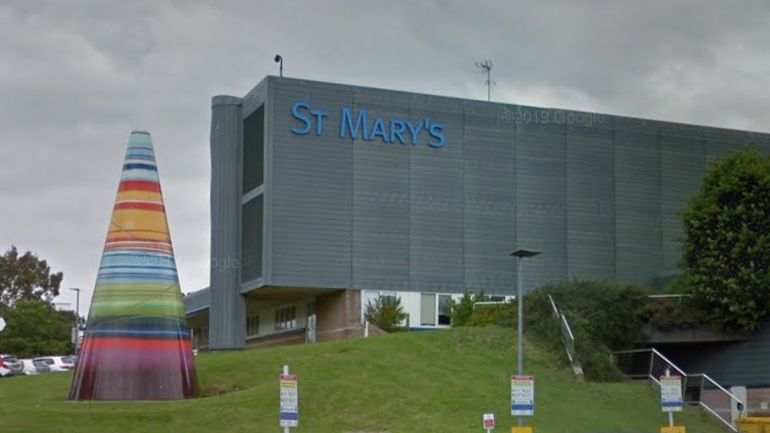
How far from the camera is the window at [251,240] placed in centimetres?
5831

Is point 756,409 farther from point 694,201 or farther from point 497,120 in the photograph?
point 497,120

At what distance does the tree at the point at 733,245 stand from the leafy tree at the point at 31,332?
61.6m

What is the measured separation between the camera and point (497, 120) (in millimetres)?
62438

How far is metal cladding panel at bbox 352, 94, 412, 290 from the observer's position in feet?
193

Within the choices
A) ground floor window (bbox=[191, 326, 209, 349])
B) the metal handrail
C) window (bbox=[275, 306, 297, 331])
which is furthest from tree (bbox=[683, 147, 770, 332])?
ground floor window (bbox=[191, 326, 209, 349])

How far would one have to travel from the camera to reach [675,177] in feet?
221

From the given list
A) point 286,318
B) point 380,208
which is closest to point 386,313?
point 380,208

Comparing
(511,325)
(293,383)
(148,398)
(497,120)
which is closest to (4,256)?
(497,120)

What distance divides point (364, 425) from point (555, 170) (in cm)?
3564

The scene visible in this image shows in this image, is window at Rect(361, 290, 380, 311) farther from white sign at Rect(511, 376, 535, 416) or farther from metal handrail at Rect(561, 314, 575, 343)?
white sign at Rect(511, 376, 535, 416)

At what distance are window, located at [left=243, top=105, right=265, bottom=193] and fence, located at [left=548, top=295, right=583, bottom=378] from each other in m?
21.7

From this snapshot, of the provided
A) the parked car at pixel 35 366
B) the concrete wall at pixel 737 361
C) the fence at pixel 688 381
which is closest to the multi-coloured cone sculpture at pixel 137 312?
the fence at pixel 688 381

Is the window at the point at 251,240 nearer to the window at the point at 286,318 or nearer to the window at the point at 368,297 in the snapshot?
→ the window at the point at 368,297

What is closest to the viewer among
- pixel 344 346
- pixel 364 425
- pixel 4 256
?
pixel 364 425
